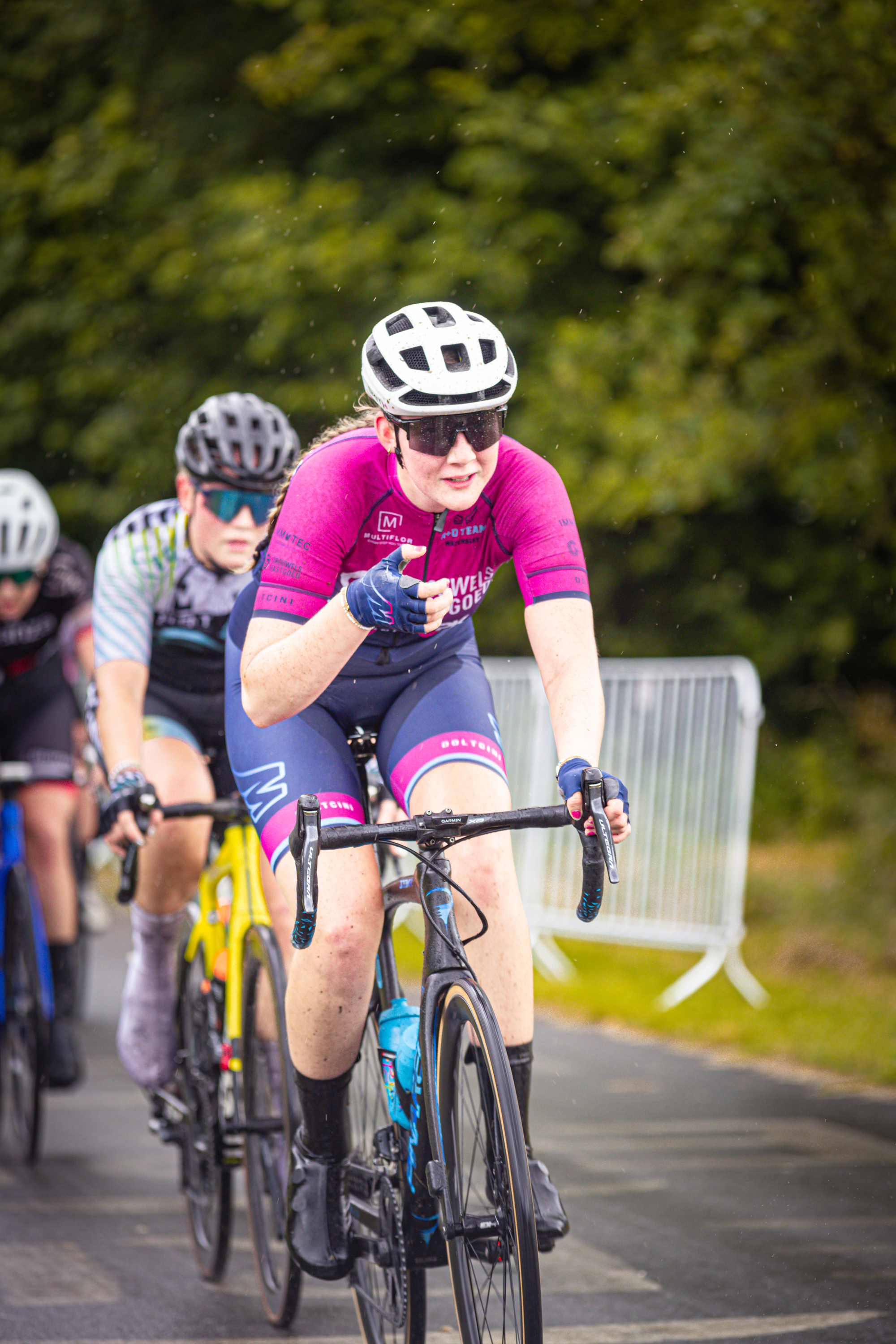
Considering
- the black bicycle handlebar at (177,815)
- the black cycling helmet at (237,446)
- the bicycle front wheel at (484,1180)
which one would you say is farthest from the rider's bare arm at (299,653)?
the black cycling helmet at (237,446)

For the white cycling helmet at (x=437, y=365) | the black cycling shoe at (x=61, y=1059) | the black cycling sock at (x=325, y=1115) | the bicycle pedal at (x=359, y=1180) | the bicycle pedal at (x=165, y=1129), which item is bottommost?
the black cycling shoe at (x=61, y=1059)

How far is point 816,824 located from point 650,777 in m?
3.08

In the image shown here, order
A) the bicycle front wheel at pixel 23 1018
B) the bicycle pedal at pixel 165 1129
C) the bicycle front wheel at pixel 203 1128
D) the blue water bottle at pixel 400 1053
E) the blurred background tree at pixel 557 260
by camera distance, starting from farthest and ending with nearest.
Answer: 1. the blurred background tree at pixel 557 260
2. the bicycle front wheel at pixel 23 1018
3. the bicycle pedal at pixel 165 1129
4. the bicycle front wheel at pixel 203 1128
5. the blue water bottle at pixel 400 1053

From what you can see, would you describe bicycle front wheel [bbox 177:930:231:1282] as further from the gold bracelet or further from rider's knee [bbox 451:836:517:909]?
the gold bracelet

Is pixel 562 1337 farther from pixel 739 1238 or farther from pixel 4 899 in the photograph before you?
pixel 4 899

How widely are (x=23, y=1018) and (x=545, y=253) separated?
8.70m

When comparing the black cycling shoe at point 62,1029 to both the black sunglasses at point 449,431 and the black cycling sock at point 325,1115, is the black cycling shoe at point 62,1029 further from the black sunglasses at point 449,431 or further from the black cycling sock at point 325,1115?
the black sunglasses at point 449,431

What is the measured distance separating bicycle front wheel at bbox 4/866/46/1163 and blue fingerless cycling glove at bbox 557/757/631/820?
3.42 metres

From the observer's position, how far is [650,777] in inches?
357

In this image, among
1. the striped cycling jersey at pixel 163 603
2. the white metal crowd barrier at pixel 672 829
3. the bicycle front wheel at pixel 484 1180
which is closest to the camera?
→ the bicycle front wheel at pixel 484 1180

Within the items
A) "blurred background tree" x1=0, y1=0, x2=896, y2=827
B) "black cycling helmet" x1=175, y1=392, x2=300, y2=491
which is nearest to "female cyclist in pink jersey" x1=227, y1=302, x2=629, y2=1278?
"black cycling helmet" x1=175, y1=392, x2=300, y2=491

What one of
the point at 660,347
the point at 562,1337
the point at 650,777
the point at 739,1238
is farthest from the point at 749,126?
the point at 562,1337

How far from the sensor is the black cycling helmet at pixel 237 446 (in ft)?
15.3

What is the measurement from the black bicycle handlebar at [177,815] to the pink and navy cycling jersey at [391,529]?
1063 mm
